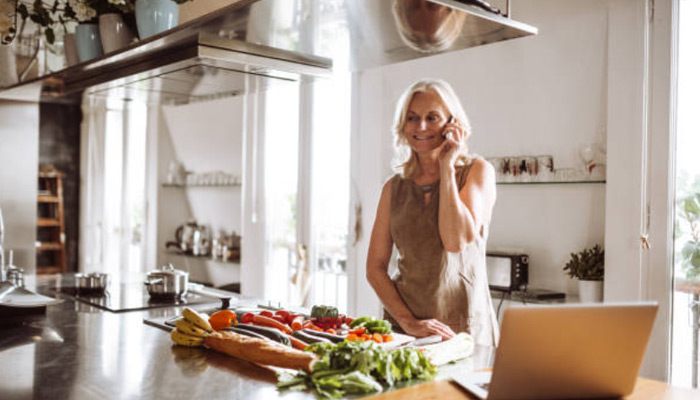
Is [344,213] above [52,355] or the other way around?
above

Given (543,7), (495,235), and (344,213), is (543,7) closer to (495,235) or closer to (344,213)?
(495,235)

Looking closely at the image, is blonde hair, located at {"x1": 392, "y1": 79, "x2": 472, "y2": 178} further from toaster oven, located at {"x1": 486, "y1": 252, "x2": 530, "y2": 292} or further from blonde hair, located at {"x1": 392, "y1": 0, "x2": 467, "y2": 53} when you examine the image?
blonde hair, located at {"x1": 392, "y1": 0, "x2": 467, "y2": 53}

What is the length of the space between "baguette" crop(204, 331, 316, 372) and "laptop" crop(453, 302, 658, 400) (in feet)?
1.61

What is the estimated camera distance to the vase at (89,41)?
9.23 feet

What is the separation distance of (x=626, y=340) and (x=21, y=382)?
1.38 metres

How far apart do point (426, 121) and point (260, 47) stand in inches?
46.1

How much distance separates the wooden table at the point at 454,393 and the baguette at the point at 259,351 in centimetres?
24

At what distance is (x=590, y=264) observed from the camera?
9.09 feet

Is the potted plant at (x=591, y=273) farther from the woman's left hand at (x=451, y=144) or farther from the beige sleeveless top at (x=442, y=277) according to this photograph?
the woman's left hand at (x=451, y=144)

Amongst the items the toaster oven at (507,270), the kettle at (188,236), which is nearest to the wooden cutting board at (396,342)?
the toaster oven at (507,270)

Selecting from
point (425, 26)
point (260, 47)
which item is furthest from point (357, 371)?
A: point (260, 47)

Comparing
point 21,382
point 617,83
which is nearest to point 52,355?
point 21,382

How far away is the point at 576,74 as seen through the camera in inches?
112

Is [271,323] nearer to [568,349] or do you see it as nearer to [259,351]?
[259,351]
